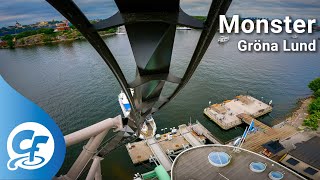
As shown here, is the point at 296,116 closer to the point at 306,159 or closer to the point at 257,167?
the point at 306,159

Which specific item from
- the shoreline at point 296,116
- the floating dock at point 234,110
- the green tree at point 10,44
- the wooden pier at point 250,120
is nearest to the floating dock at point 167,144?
the shoreline at point 296,116

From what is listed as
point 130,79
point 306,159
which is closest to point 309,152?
point 306,159

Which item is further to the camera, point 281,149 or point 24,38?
point 24,38

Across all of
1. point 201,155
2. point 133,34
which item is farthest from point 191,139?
point 133,34

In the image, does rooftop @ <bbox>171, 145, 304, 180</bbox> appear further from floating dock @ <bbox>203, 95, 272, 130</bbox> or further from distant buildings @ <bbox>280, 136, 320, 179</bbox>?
floating dock @ <bbox>203, 95, 272, 130</bbox>

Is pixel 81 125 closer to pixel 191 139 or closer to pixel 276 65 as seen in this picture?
pixel 191 139

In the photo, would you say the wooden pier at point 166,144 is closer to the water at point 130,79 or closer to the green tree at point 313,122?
the water at point 130,79
